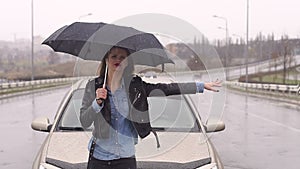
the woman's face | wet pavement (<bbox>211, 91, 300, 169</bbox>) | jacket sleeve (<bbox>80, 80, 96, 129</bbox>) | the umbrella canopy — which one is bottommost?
wet pavement (<bbox>211, 91, 300, 169</bbox>)

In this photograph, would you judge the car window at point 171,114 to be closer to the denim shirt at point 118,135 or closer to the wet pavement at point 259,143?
the denim shirt at point 118,135

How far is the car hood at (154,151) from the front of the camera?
4301 mm

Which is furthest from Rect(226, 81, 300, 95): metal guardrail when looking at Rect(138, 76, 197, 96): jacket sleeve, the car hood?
Rect(138, 76, 197, 96): jacket sleeve

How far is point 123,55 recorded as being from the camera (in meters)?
3.66

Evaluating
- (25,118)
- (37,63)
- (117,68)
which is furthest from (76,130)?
(37,63)

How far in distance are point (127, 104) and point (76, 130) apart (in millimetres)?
2174

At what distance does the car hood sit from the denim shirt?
2.25ft

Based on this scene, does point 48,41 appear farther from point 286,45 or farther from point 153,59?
point 286,45

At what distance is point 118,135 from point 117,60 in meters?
0.52

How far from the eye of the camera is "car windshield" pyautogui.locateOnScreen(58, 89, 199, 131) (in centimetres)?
556

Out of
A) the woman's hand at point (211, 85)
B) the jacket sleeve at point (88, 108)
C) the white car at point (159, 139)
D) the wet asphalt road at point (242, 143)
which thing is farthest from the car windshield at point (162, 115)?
the jacket sleeve at point (88, 108)

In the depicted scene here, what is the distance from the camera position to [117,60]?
3627mm

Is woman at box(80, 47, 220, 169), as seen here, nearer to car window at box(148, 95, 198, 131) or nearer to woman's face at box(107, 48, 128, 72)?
woman's face at box(107, 48, 128, 72)

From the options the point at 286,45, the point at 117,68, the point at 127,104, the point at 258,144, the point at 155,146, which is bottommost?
the point at 258,144
